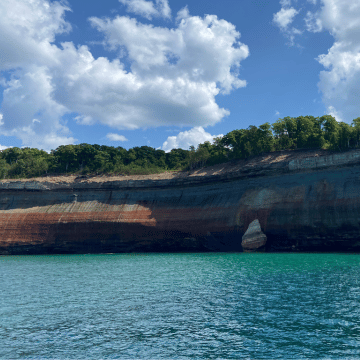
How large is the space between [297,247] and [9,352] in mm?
38639

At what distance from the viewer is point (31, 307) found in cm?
1606

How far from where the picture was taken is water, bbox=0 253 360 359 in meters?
10.3

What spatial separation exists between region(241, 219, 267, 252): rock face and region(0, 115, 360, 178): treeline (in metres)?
20.9

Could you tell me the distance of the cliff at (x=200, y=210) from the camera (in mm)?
41469

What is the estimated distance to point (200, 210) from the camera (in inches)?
2083

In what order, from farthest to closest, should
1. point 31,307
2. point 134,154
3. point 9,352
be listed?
point 134,154 → point 31,307 → point 9,352

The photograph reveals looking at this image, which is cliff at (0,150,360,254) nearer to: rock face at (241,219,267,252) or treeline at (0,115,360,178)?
rock face at (241,219,267,252)

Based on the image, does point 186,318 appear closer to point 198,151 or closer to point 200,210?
point 200,210

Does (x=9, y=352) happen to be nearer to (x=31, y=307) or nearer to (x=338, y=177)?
(x=31, y=307)

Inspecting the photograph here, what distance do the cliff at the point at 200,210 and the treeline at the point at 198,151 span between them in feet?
10.6

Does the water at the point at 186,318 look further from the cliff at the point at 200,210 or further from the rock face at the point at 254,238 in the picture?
the rock face at the point at 254,238

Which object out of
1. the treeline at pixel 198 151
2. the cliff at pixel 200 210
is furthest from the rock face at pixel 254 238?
the treeline at pixel 198 151

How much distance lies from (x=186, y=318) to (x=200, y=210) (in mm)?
39466

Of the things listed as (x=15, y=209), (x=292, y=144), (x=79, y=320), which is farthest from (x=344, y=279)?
(x=15, y=209)
